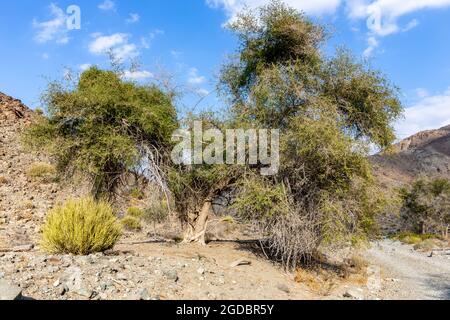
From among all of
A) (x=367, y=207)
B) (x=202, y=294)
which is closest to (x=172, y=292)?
(x=202, y=294)

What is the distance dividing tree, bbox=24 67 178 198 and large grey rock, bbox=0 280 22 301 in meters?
7.76

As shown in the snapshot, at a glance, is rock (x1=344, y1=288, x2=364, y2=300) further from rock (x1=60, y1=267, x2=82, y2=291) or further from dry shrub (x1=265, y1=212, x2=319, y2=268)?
rock (x1=60, y1=267, x2=82, y2=291)

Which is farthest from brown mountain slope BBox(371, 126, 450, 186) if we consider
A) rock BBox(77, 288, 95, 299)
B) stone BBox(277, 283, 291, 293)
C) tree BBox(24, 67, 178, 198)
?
rock BBox(77, 288, 95, 299)

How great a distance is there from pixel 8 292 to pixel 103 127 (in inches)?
348

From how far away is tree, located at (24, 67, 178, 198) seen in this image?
1477 cm

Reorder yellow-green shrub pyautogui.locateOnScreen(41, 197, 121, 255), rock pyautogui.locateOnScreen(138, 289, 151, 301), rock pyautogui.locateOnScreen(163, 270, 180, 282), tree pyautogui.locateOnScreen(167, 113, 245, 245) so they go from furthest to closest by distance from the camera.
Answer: tree pyautogui.locateOnScreen(167, 113, 245, 245)
yellow-green shrub pyautogui.locateOnScreen(41, 197, 121, 255)
rock pyautogui.locateOnScreen(163, 270, 180, 282)
rock pyautogui.locateOnScreen(138, 289, 151, 301)

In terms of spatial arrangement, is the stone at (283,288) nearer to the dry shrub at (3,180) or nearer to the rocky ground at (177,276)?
the rocky ground at (177,276)

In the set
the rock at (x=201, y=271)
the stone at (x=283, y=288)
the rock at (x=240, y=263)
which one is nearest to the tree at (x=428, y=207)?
the rock at (x=240, y=263)

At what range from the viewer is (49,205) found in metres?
26.9

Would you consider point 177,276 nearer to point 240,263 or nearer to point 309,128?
point 240,263

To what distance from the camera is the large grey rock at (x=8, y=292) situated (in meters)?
6.51

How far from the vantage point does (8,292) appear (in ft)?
21.8

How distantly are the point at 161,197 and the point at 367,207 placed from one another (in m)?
7.09
